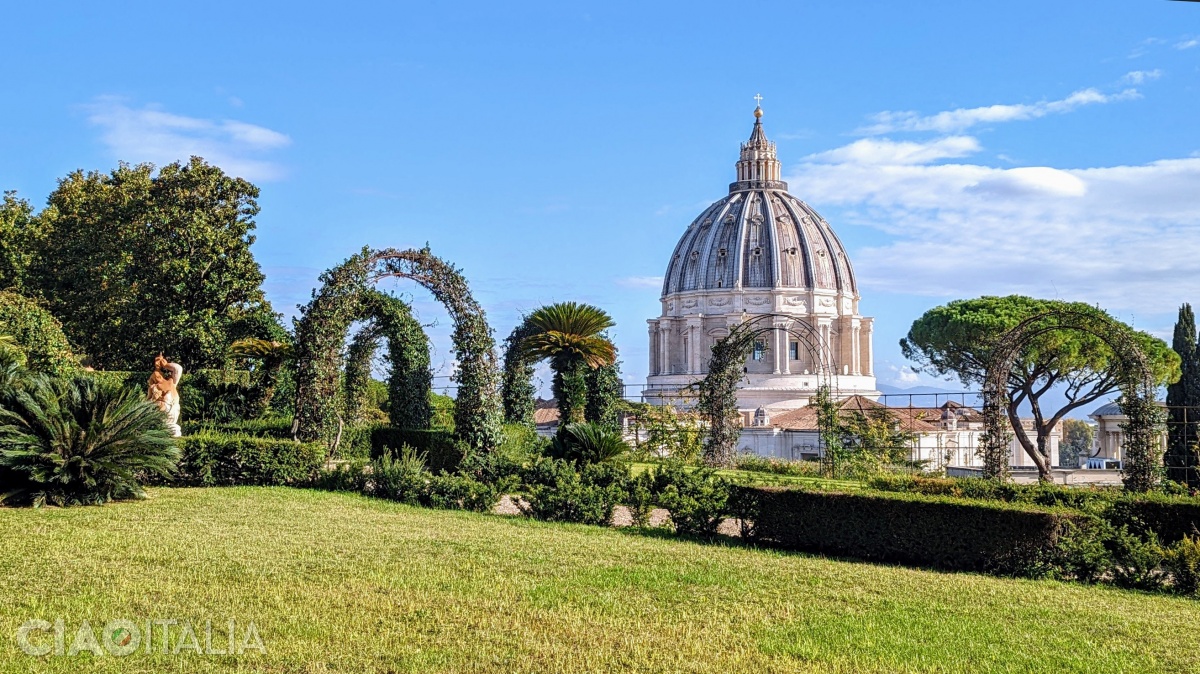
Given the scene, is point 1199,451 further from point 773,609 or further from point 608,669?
point 608,669

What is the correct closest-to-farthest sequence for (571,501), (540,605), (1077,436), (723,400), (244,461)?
(540,605)
(571,501)
(244,461)
(723,400)
(1077,436)

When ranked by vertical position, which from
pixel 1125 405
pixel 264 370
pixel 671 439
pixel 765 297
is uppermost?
pixel 765 297

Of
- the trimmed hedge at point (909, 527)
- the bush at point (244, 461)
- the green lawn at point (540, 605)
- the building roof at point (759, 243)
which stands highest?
the building roof at point (759, 243)

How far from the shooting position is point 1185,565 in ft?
32.1

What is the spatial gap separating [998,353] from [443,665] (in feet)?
59.1

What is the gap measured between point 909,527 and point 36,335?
77.4 feet

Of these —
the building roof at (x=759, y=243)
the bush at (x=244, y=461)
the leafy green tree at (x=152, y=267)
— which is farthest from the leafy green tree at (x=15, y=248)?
the building roof at (x=759, y=243)

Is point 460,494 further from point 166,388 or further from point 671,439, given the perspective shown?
point 671,439

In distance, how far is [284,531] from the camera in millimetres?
10852

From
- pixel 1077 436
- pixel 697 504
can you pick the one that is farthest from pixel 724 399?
pixel 1077 436

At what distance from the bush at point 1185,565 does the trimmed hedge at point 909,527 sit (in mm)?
894

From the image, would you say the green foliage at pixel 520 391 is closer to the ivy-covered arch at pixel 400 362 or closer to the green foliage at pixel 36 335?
the ivy-covered arch at pixel 400 362

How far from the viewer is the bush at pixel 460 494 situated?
1423 cm

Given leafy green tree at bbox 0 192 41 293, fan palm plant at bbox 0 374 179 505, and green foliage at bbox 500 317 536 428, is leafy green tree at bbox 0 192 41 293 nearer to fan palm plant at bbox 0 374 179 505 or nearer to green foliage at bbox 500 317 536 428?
green foliage at bbox 500 317 536 428
